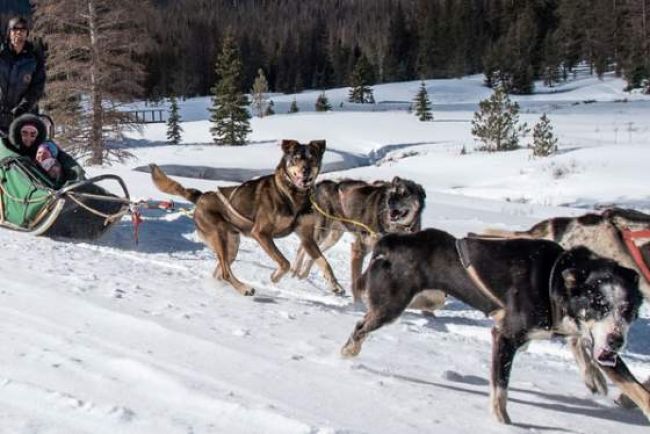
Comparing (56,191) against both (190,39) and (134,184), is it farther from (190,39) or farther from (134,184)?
(190,39)

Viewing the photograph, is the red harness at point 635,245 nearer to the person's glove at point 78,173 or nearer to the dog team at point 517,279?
the dog team at point 517,279

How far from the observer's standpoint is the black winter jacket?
25.6ft

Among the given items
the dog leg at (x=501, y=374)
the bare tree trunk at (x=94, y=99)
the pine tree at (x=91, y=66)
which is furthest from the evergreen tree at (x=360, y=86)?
the dog leg at (x=501, y=374)

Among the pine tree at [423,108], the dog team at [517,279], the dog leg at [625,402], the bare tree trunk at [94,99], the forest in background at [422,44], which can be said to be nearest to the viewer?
the dog team at [517,279]

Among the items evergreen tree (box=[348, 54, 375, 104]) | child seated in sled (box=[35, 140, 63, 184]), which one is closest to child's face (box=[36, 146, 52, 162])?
child seated in sled (box=[35, 140, 63, 184])

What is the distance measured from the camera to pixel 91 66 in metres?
19.6

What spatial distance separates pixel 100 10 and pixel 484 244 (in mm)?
18812

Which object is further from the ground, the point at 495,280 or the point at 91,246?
the point at 495,280

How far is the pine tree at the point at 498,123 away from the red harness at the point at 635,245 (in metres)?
20.1

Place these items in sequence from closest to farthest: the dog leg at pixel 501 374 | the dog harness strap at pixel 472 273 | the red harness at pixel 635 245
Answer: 1. the dog leg at pixel 501 374
2. the dog harness strap at pixel 472 273
3. the red harness at pixel 635 245

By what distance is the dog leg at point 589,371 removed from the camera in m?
Result: 3.73

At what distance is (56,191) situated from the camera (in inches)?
271

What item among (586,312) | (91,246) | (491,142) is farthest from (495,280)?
(491,142)

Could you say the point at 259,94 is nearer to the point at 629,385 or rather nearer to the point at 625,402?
the point at 625,402
